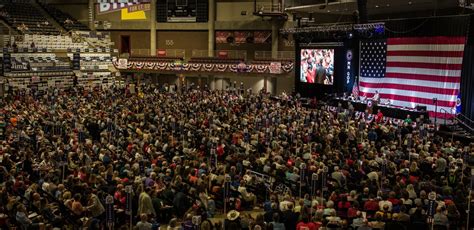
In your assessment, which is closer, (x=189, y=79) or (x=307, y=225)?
(x=307, y=225)

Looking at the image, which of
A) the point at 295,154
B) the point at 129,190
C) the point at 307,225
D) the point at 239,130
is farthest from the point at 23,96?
the point at 307,225

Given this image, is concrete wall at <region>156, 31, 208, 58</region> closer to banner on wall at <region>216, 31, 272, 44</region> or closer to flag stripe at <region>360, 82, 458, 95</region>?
banner on wall at <region>216, 31, 272, 44</region>

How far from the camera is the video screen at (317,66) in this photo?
36562 millimetres

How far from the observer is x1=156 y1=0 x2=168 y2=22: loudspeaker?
48.3m

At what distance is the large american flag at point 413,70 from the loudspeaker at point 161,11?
2118cm

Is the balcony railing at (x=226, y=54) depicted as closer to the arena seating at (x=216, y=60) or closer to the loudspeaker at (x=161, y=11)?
the arena seating at (x=216, y=60)

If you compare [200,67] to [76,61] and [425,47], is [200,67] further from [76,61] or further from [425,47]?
[425,47]

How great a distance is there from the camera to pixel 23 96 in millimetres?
32219

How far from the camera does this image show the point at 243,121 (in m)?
23.3

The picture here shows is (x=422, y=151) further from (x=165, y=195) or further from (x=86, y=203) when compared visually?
(x=86, y=203)

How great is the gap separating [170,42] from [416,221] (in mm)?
40539

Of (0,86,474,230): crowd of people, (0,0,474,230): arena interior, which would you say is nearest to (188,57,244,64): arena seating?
(0,0,474,230): arena interior

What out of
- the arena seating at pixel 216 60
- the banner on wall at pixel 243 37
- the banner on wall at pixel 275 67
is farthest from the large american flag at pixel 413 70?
the banner on wall at pixel 243 37

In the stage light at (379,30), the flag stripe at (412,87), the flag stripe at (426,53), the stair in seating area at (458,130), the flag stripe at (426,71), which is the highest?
the stage light at (379,30)
